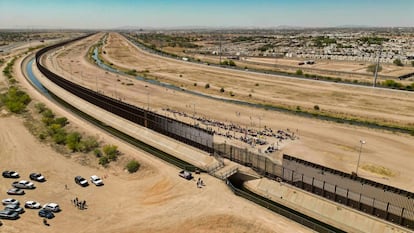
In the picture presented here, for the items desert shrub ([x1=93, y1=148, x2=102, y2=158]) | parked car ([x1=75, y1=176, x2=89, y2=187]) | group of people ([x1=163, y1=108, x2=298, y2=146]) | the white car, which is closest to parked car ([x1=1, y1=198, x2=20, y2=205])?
parked car ([x1=75, y1=176, x2=89, y2=187])

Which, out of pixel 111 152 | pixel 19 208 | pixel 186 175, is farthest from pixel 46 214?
pixel 186 175

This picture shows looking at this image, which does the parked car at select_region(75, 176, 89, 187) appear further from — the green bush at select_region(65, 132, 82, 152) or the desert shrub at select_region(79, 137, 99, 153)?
the green bush at select_region(65, 132, 82, 152)

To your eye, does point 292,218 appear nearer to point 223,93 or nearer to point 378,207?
point 378,207

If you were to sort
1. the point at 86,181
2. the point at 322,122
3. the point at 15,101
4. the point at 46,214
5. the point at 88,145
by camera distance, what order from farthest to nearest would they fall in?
the point at 15,101 < the point at 322,122 < the point at 88,145 < the point at 86,181 < the point at 46,214

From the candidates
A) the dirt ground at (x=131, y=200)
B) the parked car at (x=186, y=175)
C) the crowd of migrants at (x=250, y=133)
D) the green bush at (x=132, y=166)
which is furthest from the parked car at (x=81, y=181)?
the crowd of migrants at (x=250, y=133)

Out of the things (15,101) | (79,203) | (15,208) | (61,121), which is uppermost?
(15,101)

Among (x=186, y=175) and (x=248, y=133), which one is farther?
(x=248, y=133)

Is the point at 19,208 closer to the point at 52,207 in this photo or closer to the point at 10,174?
the point at 52,207
